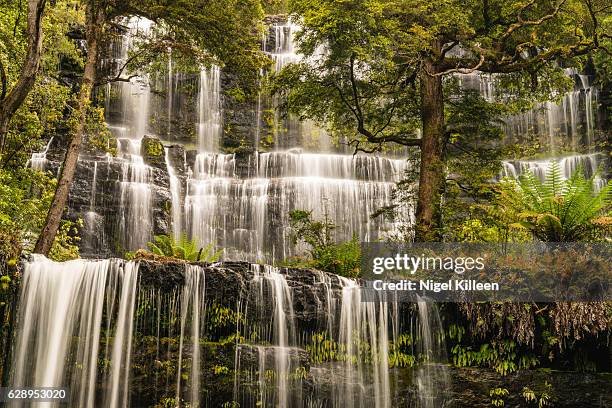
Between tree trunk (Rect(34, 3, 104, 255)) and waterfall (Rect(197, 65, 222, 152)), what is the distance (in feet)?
31.6

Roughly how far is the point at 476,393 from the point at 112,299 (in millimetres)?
5732

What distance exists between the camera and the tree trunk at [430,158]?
35.9 feet

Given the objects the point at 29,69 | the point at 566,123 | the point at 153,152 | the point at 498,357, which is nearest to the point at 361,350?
the point at 498,357

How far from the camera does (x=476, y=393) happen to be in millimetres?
9367

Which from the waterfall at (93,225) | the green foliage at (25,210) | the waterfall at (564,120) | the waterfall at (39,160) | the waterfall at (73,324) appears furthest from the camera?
the waterfall at (564,120)

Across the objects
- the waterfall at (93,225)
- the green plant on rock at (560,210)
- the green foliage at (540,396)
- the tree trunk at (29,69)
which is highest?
the tree trunk at (29,69)

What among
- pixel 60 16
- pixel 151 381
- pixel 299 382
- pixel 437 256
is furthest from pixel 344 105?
pixel 60 16

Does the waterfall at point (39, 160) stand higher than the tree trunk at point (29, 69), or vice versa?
the waterfall at point (39, 160)

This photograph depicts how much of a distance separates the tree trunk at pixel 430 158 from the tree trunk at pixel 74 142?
617 centimetres

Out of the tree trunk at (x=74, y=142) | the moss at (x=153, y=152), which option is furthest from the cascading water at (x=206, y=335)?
the moss at (x=153, y=152)

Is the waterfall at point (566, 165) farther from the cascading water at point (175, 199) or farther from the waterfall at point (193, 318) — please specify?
the waterfall at point (193, 318)

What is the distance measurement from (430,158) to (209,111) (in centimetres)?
1224

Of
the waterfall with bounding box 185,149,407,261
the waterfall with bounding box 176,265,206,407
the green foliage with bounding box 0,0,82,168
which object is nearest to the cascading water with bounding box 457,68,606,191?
the waterfall with bounding box 185,149,407,261

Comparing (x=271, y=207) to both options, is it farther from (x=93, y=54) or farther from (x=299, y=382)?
(x=299, y=382)
